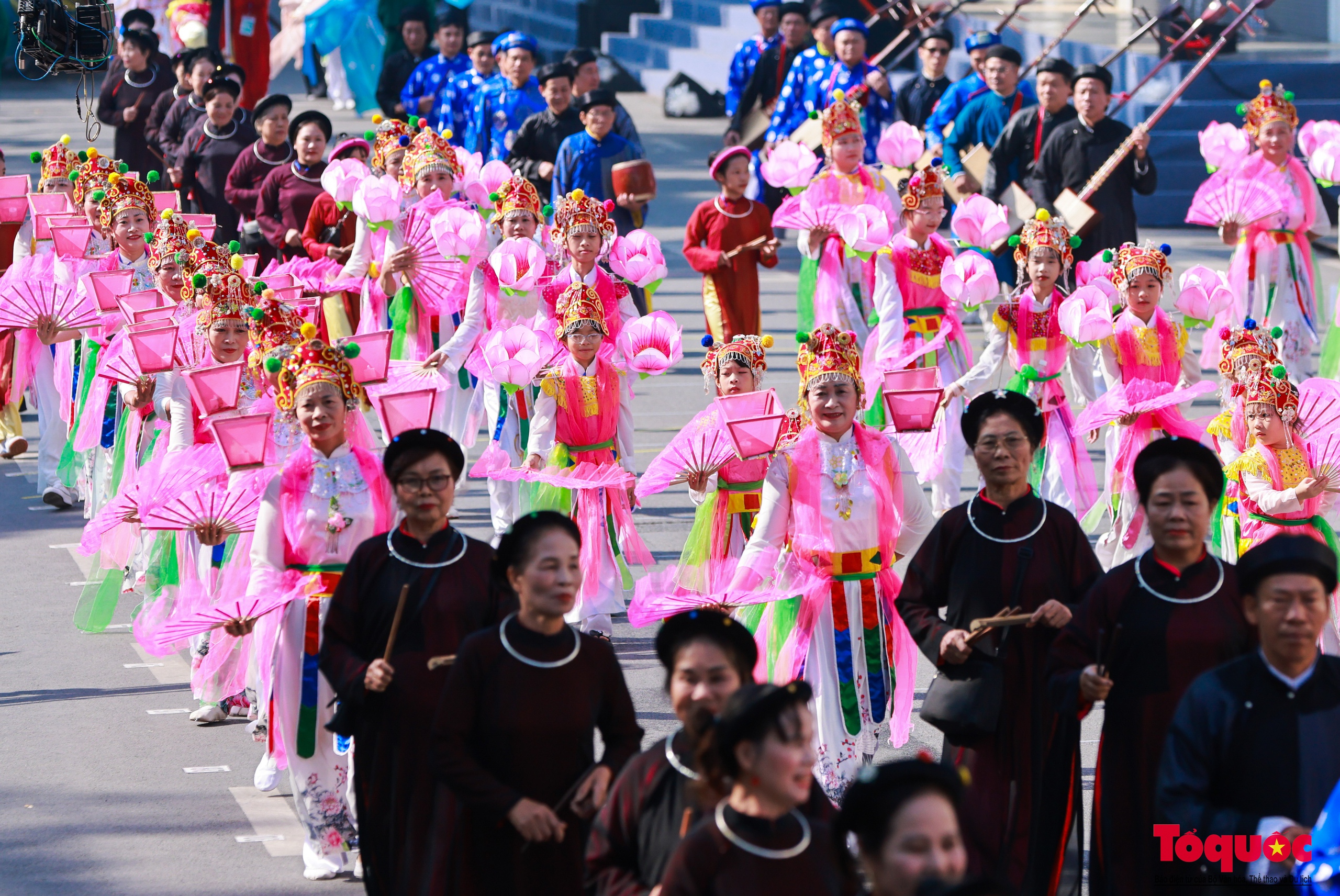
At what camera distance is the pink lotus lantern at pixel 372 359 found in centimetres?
673

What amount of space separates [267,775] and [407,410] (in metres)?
1.34

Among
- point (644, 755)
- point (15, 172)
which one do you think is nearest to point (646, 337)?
point (644, 755)

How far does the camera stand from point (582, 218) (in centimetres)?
966

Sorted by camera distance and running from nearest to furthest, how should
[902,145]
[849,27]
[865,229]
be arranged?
1. [865,229]
2. [902,145]
3. [849,27]

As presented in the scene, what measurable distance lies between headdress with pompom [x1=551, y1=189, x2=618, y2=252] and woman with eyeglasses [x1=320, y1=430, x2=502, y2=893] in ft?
14.8

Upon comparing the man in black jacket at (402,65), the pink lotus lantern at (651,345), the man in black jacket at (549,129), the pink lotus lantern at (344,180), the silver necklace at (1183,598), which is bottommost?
the silver necklace at (1183,598)

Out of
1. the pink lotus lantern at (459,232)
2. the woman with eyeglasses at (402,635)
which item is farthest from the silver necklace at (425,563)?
the pink lotus lantern at (459,232)

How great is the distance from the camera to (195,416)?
7.89 metres

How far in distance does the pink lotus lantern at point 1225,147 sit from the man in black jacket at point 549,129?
4847 mm

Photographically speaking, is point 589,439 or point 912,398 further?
point 589,439

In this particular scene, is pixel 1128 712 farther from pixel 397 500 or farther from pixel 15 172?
pixel 15 172

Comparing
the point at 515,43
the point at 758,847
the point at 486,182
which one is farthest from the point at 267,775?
the point at 515,43

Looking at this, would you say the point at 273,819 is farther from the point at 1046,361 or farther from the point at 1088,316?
the point at 1046,361

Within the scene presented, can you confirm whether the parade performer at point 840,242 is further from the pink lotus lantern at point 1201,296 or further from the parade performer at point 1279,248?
the parade performer at point 1279,248
